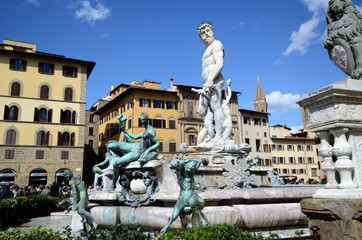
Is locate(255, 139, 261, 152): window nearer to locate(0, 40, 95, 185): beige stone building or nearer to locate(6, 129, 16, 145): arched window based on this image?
locate(0, 40, 95, 185): beige stone building

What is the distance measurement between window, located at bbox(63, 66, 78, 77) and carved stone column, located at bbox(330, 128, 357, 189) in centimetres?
3950

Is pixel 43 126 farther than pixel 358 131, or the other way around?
pixel 43 126

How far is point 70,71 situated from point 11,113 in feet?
28.3

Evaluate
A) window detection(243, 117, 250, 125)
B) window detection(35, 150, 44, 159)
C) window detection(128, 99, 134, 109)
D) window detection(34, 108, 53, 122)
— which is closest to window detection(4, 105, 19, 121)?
window detection(34, 108, 53, 122)

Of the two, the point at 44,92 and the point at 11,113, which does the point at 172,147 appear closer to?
the point at 44,92

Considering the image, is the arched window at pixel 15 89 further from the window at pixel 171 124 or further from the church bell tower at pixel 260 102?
the church bell tower at pixel 260 102

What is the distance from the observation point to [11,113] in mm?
35750

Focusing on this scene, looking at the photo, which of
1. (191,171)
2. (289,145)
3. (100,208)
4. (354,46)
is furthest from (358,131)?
(289,145)

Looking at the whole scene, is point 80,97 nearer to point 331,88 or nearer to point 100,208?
point 100,208

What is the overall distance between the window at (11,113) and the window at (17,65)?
4735 mm

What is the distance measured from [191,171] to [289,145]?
2281 inches

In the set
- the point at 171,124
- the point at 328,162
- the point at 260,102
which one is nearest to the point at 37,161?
the point at 171,124

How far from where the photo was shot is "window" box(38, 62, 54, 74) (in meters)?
37.8

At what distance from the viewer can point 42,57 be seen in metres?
37.8
